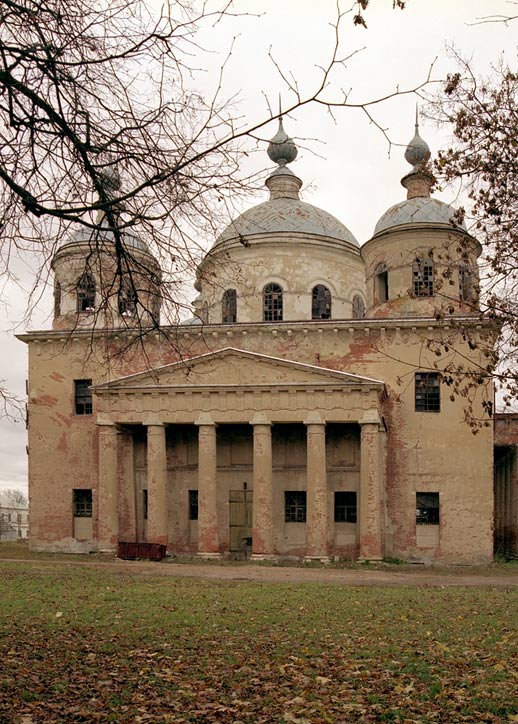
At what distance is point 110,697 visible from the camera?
8.40 metres

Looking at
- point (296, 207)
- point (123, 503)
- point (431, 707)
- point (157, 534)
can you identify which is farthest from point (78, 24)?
point (296, 207)

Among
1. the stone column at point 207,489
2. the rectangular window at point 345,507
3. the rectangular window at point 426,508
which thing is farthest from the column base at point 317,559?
the rectangular window at point 426,508

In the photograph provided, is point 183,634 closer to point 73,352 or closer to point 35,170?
point 35,170

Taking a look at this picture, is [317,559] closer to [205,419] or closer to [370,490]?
[370,490]

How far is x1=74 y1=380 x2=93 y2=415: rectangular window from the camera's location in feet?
113

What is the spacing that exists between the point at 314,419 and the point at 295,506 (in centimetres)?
411

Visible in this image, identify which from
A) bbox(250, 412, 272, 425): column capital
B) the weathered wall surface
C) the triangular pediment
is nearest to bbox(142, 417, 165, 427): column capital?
the triangular pediment

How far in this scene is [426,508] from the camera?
31.6 metres

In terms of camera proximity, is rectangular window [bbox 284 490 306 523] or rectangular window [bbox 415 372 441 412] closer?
rectangular window [bbox 284 490 306 523]

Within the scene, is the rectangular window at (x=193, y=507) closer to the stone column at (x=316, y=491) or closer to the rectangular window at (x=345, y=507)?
the stone column at (x=316, y=491)

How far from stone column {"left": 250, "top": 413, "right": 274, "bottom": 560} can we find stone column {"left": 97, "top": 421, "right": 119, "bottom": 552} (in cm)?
520

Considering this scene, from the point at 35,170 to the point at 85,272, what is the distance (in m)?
1.27

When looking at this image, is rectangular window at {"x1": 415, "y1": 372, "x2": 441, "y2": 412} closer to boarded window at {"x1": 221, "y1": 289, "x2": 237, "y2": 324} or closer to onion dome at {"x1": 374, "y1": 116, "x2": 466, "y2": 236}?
onion dome at {"x1": 374, "y1": 116, "x2": 466, "y2": 236}

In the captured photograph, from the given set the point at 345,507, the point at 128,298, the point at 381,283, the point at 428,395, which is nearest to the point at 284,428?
the point at 345,507
